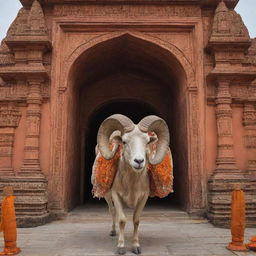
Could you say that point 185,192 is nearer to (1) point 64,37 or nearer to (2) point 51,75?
(2) point 51,75

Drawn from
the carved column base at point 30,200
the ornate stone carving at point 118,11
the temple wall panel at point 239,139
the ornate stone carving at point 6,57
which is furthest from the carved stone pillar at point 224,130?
the ornate stone carving at point 6,57

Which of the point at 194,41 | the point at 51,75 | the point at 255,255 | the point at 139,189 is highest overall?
the point at 194,41

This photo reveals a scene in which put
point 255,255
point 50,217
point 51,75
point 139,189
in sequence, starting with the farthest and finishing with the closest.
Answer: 1. point 51,75
2. point 50,217
3. point 139,189
4. point 255,255

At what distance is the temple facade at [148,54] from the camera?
7.69 meters

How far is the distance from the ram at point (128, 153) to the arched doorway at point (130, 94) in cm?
326

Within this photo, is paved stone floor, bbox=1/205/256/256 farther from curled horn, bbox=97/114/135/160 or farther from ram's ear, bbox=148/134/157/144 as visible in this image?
ram's ear, bbox=148/134/157/144

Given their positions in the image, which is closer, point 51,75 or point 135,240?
point 135,240

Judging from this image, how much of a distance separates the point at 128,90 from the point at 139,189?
7078 mm

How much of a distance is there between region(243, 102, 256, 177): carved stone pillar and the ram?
4018 mm

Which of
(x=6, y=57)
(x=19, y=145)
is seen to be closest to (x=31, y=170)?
(x=19, y=145)

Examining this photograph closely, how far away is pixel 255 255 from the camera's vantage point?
455 cm

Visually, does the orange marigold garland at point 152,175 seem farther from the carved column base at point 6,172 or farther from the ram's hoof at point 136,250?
the carved column base at point 6,172

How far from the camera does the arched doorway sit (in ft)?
27.2

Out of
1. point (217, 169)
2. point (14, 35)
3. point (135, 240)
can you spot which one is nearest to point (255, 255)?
point (135, 240)
